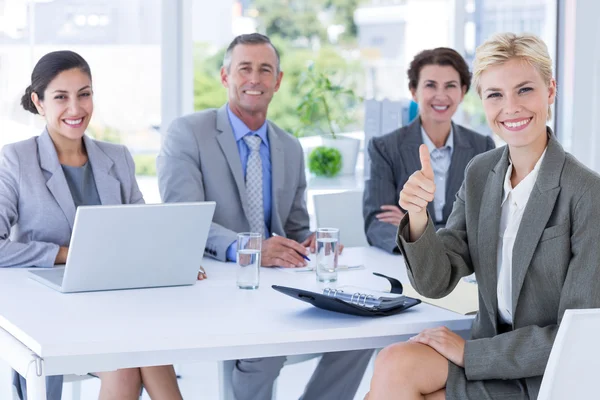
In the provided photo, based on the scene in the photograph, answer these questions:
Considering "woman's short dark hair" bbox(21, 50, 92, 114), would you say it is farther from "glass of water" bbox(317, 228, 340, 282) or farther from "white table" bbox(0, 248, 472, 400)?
"glass of water" bbox(317, 228, 340, 282)

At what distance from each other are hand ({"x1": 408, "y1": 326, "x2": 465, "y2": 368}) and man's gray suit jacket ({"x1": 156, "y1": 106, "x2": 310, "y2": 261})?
112cm

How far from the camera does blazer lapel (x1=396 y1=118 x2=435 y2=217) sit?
3303 millimetres

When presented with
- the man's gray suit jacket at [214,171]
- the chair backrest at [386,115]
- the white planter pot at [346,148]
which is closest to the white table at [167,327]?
the man's gray suit jacket at [214,171]

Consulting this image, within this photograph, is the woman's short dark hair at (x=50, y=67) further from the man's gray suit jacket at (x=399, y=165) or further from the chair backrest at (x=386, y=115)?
the chair backrest at (x=386, y=115)

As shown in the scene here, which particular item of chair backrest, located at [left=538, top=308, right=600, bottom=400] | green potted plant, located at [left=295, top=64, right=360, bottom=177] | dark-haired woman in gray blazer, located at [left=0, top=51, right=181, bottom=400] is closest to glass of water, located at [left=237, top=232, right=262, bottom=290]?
dark-haired woman in gray blazer, located at [left=0, top=51, right=181, bottom=400]

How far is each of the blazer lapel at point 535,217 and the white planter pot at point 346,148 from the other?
2743 millimetres

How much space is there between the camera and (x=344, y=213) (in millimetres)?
3576

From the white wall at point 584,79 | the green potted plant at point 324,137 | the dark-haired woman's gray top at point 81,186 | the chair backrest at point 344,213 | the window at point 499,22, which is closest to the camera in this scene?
the dark-haired woman's gray top at point 81,186

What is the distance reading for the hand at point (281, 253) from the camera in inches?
106

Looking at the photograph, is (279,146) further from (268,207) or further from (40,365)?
(40,365)

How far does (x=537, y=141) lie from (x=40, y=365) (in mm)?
1195

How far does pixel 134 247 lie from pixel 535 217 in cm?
97

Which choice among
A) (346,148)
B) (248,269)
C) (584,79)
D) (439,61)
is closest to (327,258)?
(248,269)

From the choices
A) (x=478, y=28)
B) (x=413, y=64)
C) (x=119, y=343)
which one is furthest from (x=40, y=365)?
(x=478, y=28)
